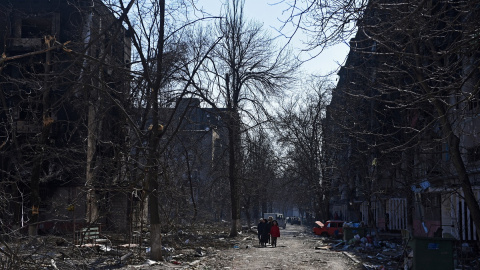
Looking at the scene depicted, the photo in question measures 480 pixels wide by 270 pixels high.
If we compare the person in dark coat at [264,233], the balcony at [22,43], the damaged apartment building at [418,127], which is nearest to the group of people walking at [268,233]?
the person in dark coat at [264,233]

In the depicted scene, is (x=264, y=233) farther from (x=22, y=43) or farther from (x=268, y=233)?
(x=22, y=43)

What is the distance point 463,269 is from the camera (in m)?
16.4

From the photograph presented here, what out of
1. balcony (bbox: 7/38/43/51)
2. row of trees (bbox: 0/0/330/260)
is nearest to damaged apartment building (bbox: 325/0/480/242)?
row of trees (bbox: 0/0/330/260)

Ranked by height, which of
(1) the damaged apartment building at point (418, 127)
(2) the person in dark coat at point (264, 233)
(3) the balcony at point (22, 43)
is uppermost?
(3) the balcony at point (22, 43)

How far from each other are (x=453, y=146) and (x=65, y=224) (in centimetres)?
2538

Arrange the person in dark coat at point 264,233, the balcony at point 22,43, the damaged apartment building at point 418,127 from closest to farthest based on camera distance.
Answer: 1. the damaged apartment building at point 418,127
2. the person in dark coat at point 264,233
3. the balcony at point 22,43

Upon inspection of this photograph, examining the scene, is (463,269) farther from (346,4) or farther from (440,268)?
(346,4)

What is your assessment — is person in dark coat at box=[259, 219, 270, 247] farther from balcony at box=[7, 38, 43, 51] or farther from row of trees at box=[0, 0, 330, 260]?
balcony at box=[7, 38, 43, 51]

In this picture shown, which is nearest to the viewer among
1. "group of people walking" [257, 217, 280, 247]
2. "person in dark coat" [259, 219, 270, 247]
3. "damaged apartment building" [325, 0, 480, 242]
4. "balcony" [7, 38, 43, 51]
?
"damaged apartment building" [325, 0, 480, 242]

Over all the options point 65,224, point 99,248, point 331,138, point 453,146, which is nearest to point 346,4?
point 453,146

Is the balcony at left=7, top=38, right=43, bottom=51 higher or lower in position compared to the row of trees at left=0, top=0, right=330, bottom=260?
higher

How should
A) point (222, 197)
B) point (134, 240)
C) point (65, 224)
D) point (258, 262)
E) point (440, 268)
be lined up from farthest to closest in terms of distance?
point (222, 197)
point (65, 224)
point (134, 240)
point (258, 262)
point (440, 268)

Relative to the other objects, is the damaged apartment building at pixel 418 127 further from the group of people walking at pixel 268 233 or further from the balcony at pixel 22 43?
the balcony at pixel 22 43

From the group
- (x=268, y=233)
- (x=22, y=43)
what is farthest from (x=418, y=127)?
(x=22, y=43)
